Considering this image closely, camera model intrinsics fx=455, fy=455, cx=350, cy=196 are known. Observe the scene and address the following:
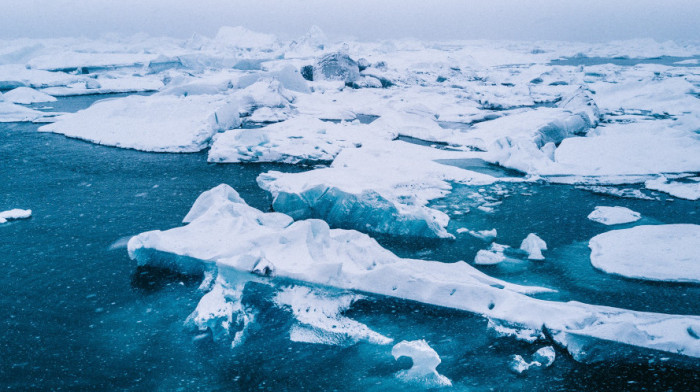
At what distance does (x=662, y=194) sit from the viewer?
5.77m

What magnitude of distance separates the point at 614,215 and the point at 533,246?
4.83 feet

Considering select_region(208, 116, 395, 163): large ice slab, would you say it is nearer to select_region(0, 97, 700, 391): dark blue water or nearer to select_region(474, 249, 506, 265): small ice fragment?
select_region(0, 97, 700, 391): dark blue water

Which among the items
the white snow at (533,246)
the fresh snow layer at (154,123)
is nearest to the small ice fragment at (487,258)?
the white snow at (533,246)

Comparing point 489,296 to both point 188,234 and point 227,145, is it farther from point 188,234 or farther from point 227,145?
point 227,145

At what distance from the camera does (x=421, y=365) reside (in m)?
2.71

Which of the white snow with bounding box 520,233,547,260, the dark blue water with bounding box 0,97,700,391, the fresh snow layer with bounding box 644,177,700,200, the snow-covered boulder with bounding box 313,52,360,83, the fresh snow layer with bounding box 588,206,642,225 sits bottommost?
the dark blue water with bounding box 0,97,700,391

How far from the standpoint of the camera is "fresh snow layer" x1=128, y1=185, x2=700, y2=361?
287cm

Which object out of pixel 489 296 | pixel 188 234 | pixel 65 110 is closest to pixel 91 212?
pixel 188 234

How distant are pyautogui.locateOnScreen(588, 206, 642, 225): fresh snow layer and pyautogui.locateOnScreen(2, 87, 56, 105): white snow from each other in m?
15.6

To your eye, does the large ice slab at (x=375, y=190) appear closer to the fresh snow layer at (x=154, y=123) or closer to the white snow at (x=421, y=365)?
the white snow at (x=421, y=365)

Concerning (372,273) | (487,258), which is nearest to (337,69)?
(487,258)

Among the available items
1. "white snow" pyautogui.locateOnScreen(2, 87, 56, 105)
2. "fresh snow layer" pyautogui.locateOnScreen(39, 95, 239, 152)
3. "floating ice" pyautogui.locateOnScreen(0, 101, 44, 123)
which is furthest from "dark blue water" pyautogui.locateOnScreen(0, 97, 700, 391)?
"white snow" pyautogui.locateOnScreen(2, 87, 56, 105)

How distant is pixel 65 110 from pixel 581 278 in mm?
13368

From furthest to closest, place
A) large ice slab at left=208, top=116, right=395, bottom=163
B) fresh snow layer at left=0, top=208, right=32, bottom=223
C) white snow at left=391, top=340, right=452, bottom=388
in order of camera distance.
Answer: large ice slab at left=208, top=116, right=395, bottom=163 < fresh snow layer at left=0, top=208, right=32, bottom=223 < white snow at left=391, top=340, right=452, bottom=388
